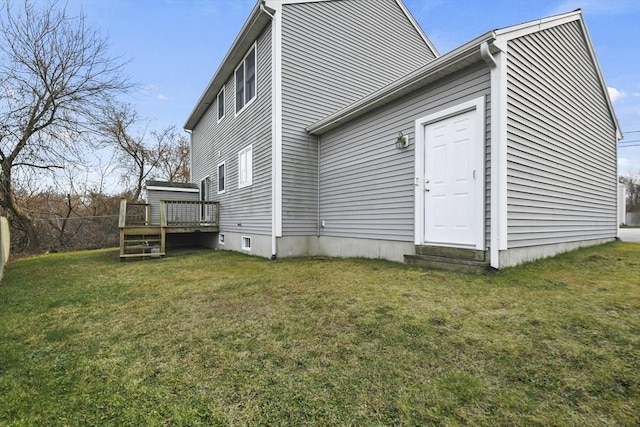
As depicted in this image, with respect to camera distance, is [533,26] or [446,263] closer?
[446,263]

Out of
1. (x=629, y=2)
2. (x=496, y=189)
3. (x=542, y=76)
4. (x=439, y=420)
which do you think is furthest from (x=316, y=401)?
(x=629, y=2)

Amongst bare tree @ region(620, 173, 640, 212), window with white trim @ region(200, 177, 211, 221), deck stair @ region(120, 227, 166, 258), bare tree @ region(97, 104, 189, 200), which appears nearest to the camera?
deck stair @ region(120, 227, 166, 258)

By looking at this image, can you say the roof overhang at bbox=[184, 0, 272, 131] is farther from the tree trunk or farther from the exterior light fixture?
the tree trunk

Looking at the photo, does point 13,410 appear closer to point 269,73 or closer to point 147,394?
point 147,394

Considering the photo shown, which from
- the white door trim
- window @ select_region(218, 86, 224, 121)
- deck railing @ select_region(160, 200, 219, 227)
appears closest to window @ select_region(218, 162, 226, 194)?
deck railing @ select_region(160, 200, 219, 227)

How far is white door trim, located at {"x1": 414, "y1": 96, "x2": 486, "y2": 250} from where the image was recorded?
420 centimetres

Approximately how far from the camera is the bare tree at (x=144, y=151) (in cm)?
1817

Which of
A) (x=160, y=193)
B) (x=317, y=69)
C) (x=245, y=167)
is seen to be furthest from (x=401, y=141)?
(x=160, y=193)

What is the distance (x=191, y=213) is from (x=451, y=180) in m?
10.8

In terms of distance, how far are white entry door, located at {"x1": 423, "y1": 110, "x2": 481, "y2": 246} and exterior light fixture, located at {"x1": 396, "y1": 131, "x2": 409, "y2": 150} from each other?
36 centimetres

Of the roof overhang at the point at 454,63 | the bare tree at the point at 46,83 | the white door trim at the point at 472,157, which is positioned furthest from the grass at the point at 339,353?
the bare tree at the point at 46,83

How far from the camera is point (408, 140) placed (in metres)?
5.39

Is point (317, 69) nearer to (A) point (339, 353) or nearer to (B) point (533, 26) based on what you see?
(B) point (533, 26)

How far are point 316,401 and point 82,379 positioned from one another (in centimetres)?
155
